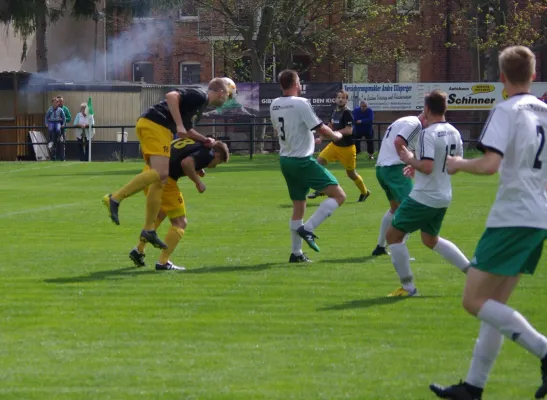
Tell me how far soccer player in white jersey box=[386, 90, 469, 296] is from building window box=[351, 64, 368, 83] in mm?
43845

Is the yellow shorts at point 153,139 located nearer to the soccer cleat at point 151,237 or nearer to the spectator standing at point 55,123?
the soccer cleat at point 151,237

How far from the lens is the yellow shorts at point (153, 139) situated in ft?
38.8

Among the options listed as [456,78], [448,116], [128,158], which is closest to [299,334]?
[128,158]

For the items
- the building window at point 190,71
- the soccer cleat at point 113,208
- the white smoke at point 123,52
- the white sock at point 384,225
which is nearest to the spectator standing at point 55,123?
the white smoke at point 123,52

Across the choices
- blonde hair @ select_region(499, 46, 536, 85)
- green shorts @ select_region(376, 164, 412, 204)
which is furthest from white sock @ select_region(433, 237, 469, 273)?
blonde hair @ select_region(499, 46, 536, 85)

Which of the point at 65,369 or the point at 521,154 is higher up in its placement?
the point at 521,154

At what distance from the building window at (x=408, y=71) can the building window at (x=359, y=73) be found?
4.92 feet

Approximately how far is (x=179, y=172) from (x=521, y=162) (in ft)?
20.9

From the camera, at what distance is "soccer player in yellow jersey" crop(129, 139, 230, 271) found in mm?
12054

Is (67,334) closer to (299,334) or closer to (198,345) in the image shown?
(198,345)

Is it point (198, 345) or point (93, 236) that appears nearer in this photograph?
point (198, 345)

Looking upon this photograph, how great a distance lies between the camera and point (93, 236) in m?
15.5

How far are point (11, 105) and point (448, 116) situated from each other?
615 inches

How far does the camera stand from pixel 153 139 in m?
11.9
